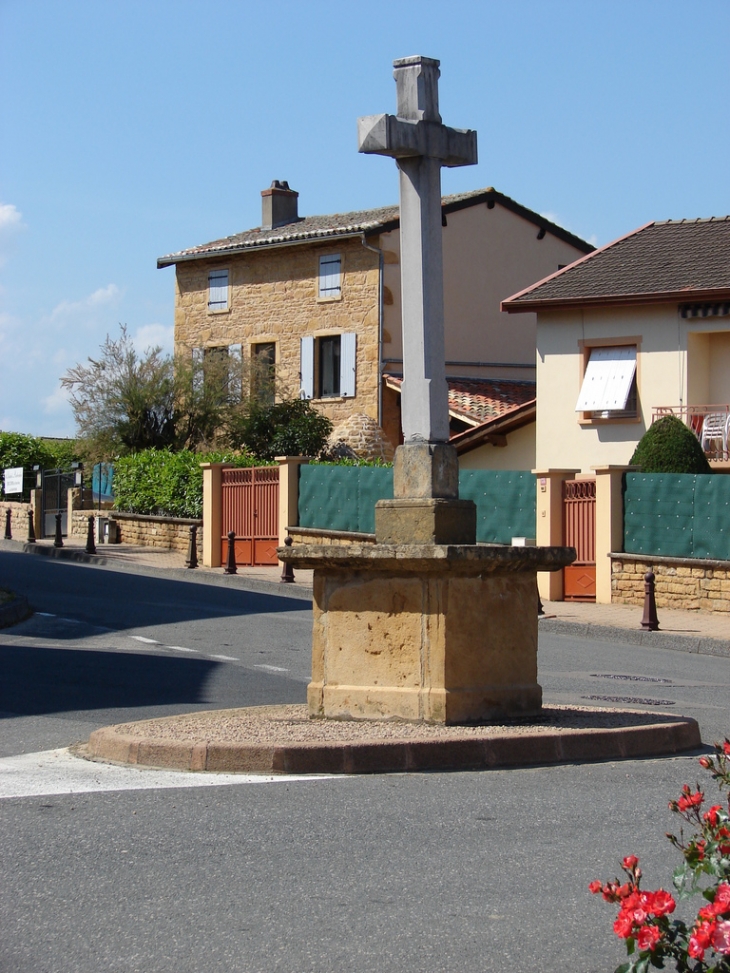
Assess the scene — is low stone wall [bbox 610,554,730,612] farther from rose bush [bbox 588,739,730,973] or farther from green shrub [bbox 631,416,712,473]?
rose bush [bbox 588,739,730,973]

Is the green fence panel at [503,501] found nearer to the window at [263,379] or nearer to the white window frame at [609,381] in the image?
the white window frame at [609,381]

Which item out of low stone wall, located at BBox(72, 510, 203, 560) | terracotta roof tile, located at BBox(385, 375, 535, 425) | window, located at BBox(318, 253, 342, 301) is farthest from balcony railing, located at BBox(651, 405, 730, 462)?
window, located at BBox(318, 253, 342, 301)

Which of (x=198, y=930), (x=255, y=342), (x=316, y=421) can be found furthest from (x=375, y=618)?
(x=255, y=342)

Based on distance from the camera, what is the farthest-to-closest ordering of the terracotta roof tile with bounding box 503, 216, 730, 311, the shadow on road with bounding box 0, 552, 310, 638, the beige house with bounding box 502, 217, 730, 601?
the terracotta roof tile with bounding box 503, 216, 730, 311
the beige house with bounding box 502, 217, 730, 601
the shadow on road with bounding box 0, 552, 310, 638

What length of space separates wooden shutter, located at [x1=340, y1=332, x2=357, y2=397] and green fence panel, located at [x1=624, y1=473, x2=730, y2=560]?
14.4 m

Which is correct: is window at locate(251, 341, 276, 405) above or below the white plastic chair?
above

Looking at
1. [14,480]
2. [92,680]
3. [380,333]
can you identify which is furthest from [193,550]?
[92,680]

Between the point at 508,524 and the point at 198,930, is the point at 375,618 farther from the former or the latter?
the point at 508,524

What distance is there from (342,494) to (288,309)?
1151 centimetres

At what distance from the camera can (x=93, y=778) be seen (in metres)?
6.73

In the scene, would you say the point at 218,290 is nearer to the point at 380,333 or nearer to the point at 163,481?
the point at 380,333

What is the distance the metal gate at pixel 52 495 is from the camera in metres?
34.2

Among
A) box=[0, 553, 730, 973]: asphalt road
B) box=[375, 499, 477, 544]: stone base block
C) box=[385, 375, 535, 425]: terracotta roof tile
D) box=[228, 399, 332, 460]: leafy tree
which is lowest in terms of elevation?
box=[0, 553, 730, 973]: asphalt road

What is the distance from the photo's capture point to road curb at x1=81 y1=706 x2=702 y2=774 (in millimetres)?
6859
